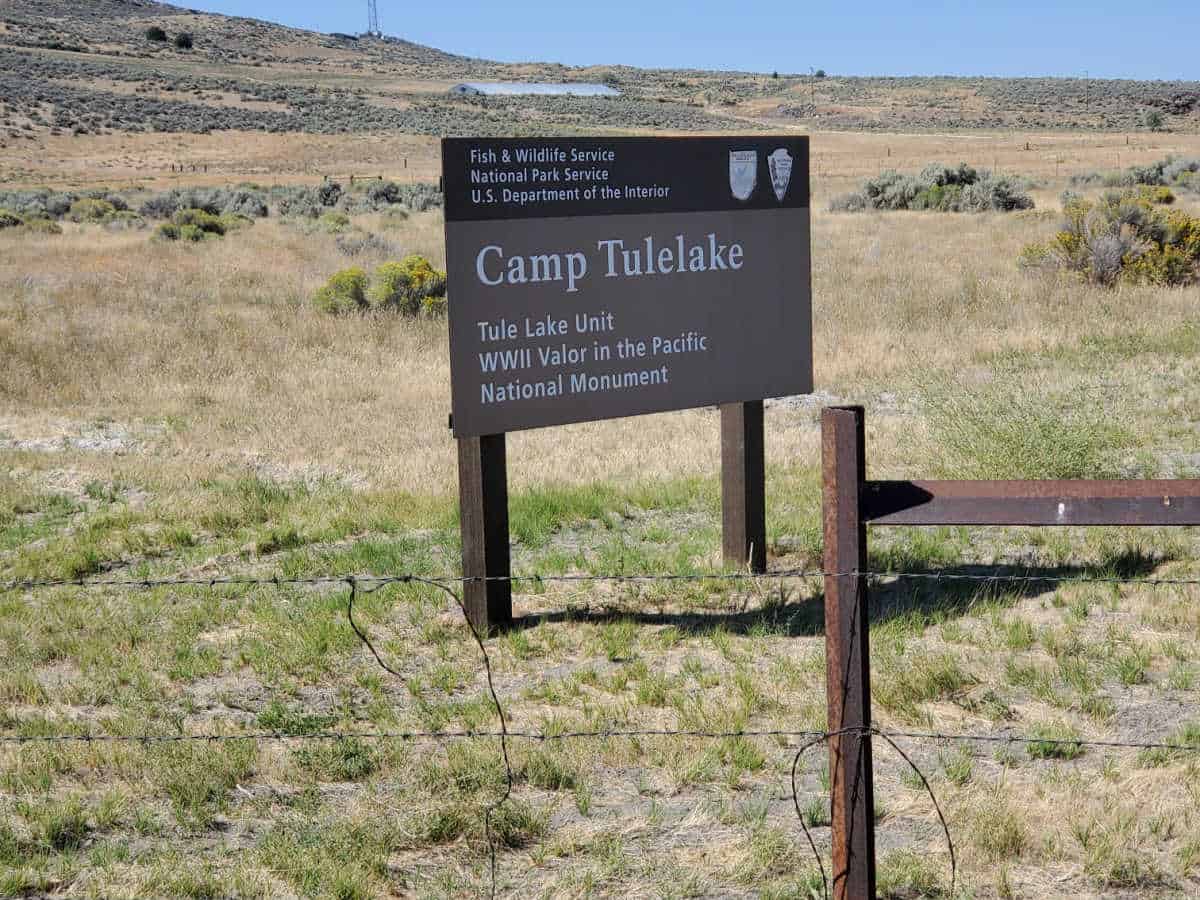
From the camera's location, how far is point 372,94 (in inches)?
4158

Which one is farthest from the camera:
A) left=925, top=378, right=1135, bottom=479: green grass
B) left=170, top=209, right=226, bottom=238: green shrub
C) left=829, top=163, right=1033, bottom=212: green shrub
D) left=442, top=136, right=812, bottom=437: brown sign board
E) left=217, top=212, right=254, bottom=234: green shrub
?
left=829, top=163, right=1033, bottom=212: green shrub

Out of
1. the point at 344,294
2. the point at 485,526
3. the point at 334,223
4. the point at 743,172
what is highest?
the point at 334,223

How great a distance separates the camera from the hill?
81312mm

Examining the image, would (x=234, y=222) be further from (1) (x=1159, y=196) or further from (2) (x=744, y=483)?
(2) (x=744, y=483)

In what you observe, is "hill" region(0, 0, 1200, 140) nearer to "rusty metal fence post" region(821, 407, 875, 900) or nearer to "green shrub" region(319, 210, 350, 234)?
"green shrub" region(319, 210, 350, 234)

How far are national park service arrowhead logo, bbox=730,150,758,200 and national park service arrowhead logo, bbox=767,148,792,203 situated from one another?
0.37 ft

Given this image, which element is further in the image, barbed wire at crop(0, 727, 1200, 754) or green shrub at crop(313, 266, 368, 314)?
green shrub at crop(313, 266, 368, 314)

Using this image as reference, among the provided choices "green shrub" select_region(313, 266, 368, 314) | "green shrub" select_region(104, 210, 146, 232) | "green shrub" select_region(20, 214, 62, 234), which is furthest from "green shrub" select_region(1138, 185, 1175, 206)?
"green shrub" select_region(20, 214, 62, 234)

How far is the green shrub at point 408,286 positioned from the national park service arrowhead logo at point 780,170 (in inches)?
438

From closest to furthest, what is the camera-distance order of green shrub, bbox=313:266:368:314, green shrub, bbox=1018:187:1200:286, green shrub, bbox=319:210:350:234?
green shrub, bbox=1018:187:1200:286
green shrub, bbox=313:266:368:314
green shrub, bbox=319:210:350:234

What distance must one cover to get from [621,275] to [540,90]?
118 meters

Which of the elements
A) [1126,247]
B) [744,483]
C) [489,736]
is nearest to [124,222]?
[1126,247]

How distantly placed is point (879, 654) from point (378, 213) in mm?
30553

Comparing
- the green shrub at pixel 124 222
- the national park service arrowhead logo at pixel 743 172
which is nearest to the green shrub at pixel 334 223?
the green shrub at pixel 124 222
